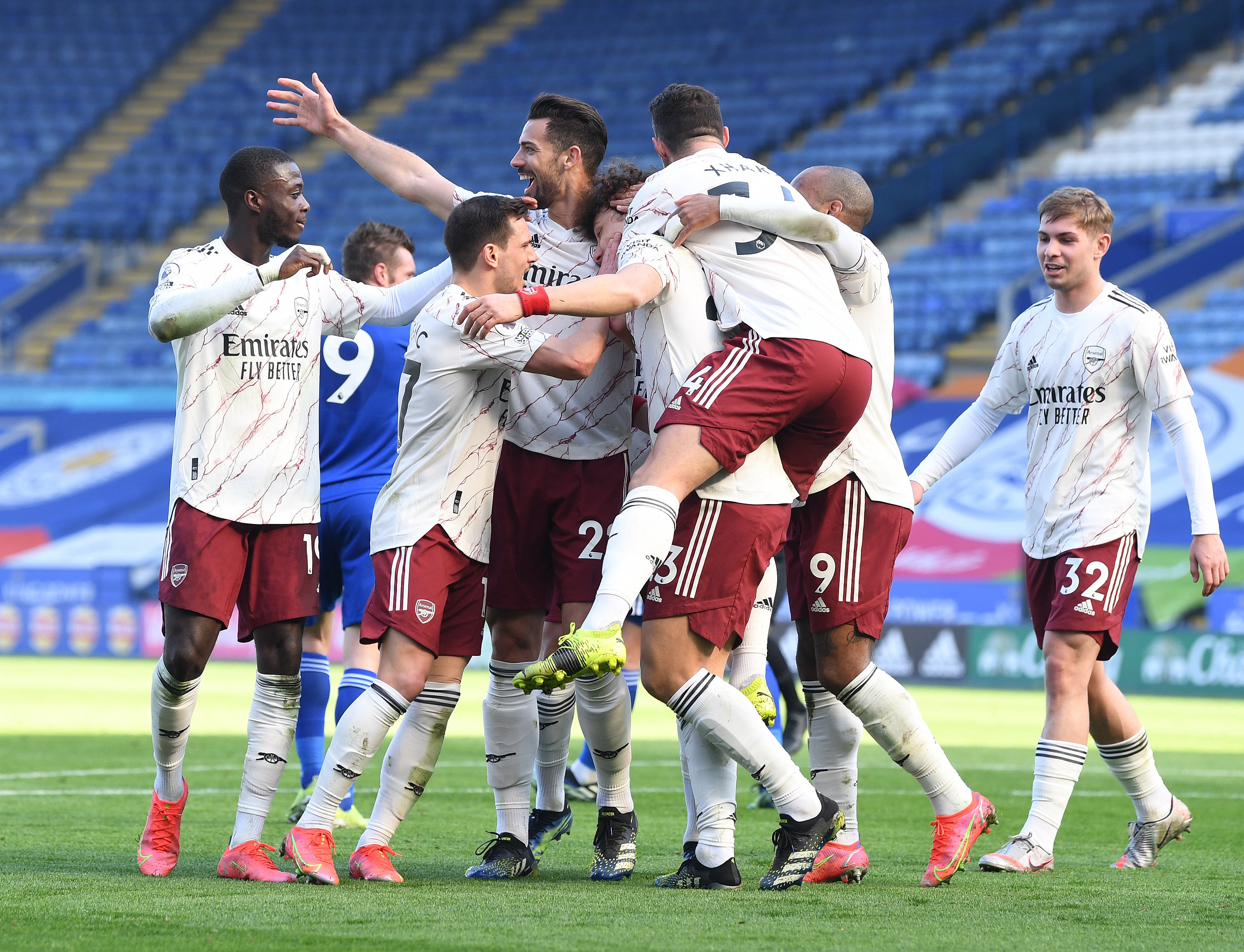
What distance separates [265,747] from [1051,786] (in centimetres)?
266

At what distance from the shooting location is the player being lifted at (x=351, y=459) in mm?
6715

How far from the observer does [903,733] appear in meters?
5.01

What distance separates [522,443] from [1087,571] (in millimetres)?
2012

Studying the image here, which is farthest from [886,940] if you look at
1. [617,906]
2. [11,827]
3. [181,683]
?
[11,827]

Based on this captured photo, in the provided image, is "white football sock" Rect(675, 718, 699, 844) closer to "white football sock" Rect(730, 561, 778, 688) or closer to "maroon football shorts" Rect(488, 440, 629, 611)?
"white football sock" Rect(730, 561, 778, 688)

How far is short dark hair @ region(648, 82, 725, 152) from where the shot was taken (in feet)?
16.7

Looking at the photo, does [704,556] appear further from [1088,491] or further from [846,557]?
[1088,491]

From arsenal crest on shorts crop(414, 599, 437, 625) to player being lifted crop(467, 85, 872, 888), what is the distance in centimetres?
63

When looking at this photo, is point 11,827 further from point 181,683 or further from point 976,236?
point 976,236

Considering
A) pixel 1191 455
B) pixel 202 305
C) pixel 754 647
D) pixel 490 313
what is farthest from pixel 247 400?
pixel 1191 455

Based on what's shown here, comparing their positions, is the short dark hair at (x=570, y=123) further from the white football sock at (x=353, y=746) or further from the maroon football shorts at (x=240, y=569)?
the white football sock at (x=353, y=746)

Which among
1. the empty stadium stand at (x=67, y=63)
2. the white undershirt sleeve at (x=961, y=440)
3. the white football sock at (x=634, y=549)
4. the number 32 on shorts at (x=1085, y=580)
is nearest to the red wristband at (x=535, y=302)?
the white football sock at (x=634, y=549)

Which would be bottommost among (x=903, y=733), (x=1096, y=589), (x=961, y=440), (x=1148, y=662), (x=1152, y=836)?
(x=1148, y=662)

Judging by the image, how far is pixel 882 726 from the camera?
5012mm
